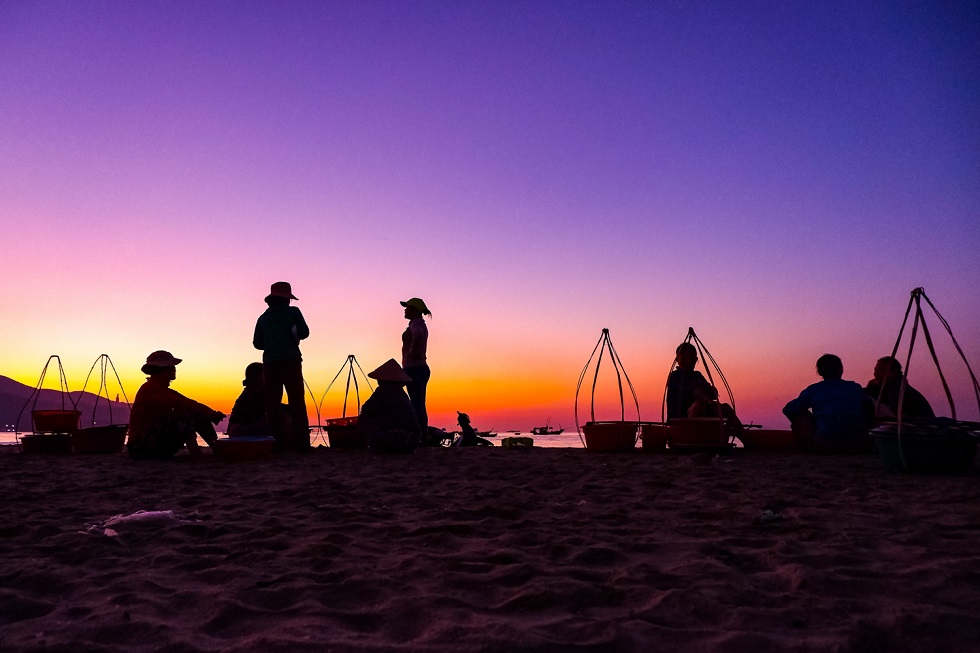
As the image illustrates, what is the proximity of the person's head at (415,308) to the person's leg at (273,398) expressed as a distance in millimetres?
2206

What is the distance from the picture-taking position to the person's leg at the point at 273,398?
887 cm

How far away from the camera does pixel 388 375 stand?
27.4 ft

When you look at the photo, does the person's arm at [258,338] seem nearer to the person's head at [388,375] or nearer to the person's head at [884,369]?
the person's head at [388,375]

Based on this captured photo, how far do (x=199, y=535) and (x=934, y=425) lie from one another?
616 centimetres

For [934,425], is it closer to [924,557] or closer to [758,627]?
[924,557]

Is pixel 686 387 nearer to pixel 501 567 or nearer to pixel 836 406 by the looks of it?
pixel 836 406

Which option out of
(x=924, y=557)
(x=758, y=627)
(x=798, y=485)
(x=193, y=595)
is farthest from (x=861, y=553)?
(x=193, y=595)

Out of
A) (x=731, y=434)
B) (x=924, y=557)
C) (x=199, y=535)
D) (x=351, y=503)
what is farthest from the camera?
(x=731, y=434)

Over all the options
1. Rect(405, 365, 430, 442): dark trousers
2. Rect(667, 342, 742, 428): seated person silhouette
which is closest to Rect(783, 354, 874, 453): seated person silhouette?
Rect(667, 342, 742, 428): seated person silhouette

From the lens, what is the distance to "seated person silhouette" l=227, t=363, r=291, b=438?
890 cm

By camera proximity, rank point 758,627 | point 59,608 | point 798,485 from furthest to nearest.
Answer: point 798,485, point 59,608, point 758,627

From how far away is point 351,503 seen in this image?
4543 mm

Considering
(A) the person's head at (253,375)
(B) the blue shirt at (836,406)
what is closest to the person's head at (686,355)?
(B) the blue shirt at (836,406)

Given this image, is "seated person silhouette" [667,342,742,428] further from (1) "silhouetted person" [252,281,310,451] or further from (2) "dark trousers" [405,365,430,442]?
(1) "silhouetted person" [252,281,310,451]
